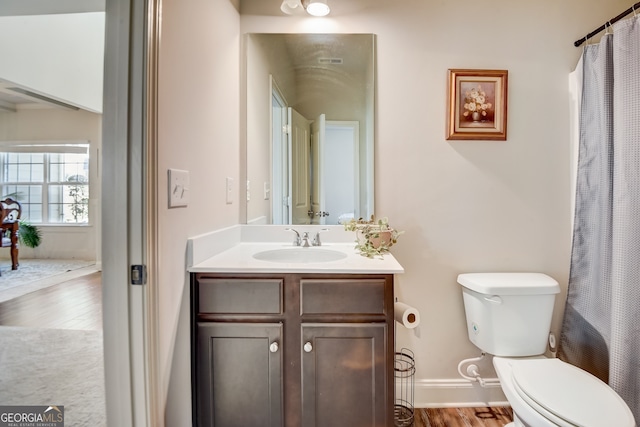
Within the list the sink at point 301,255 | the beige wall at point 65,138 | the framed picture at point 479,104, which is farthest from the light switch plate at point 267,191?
the beige wall at point 65,138

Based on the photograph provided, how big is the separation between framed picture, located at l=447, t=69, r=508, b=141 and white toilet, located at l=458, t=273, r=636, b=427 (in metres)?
0.78

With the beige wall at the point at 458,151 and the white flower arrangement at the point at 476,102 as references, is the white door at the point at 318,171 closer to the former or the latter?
the beige wall at the point at 458,151

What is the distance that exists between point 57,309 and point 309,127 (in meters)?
2.80

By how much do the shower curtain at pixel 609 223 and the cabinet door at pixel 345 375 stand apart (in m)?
1.09

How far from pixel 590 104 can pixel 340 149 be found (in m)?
→ 1.31

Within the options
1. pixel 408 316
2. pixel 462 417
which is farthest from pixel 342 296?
pixel 462 417

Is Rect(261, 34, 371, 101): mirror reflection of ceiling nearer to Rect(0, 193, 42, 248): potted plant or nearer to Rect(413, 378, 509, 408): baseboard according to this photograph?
Rect(413, 378, 509, 408): baseboard

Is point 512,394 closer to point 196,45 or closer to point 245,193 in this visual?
point 245,193

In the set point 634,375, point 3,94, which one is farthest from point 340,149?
point 3,94

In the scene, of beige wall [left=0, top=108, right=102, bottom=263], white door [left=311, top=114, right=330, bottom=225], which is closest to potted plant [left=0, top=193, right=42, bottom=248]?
beige wall [left=0, top=108, right=102, bottom=263]

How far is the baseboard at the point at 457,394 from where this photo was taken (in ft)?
5.45

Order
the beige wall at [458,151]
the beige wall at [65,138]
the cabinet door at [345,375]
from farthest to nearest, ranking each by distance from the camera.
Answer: the beige wall at [65,138] → the beige wall at [458,151] → the cabinet door at [345,375]

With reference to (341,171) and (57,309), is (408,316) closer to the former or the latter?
(341,171)

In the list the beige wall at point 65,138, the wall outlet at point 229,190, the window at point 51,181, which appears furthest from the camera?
the window at point 51,181
